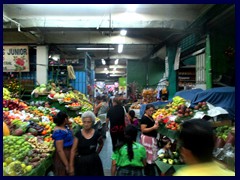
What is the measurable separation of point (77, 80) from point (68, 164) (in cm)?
1068

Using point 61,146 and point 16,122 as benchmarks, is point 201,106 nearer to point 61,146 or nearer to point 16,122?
point 61,146

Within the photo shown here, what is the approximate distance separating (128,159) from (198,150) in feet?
5.49

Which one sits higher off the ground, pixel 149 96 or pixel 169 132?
pixel 149 96

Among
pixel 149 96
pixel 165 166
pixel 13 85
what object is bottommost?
pixel 165 166

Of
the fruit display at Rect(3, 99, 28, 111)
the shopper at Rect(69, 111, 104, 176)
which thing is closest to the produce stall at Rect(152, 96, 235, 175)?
the shopper at Rect(69, 111, 104, 176)

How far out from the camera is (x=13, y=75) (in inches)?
504

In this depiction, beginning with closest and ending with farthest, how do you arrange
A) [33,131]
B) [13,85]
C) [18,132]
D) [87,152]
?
[87,152] < [18,132] < [33,131] < [13,85]

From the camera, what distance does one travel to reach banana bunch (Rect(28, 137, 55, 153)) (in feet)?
14.8

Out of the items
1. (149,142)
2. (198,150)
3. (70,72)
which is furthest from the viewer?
(70,72)

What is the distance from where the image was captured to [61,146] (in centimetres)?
401

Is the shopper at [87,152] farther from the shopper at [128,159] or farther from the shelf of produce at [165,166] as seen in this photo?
the shelf of produce at [165,166]

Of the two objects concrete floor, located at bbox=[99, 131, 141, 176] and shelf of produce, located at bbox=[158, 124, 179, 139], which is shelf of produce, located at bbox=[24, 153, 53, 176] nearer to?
concrete floor, located at bbox=[99, 131, 141, 176]

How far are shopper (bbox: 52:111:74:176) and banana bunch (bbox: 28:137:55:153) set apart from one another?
0.36 meters

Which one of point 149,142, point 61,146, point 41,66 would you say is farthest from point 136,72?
point 61,146
